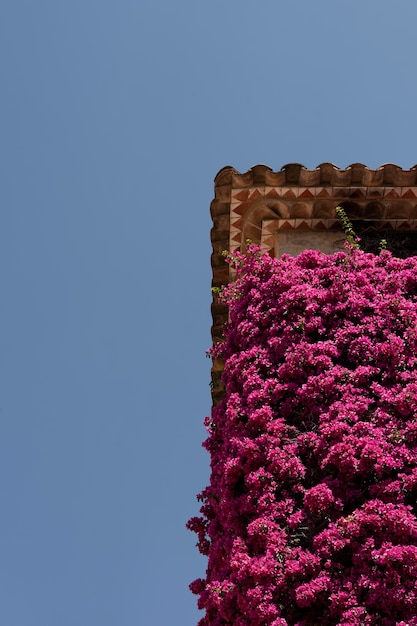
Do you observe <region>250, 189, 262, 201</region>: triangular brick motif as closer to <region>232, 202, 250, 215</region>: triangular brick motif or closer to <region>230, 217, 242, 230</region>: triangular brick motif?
<region>232, 202, 250, 215</region>: triangular brick motif

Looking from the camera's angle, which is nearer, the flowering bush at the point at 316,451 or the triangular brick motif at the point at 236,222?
the flowering bush at the point at 316,451

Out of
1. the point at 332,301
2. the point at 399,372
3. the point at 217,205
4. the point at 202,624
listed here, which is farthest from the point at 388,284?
the point at 202,624

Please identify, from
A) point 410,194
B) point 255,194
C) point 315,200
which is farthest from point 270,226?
point 410,194

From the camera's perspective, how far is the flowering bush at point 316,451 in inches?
229

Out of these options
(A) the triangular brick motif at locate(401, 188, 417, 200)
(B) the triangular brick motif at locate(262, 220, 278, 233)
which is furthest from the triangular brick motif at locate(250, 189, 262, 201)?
(A) the triangular brick motif at locate(401, 188, 417, 200)

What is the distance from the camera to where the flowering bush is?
19.1 ft

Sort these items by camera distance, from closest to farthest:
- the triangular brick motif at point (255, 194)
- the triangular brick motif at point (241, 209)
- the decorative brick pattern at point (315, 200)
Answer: the decorative brick pattern at point (315, 200) < the triangular brick motif at point (255, 194) < the triangular brick motif at point (241, 209)

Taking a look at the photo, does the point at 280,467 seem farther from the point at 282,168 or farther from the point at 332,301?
the point at 282,168

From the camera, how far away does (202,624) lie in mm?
6836

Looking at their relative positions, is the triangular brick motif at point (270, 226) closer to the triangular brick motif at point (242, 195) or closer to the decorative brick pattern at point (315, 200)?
the decorative brick pattern at point (315, 200)

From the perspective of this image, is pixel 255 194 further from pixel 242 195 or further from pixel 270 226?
pixel 270 226

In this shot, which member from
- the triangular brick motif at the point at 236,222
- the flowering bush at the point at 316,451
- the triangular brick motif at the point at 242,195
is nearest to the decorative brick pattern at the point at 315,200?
the triangular brick motif at the point at 242,195

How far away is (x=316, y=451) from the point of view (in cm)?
655

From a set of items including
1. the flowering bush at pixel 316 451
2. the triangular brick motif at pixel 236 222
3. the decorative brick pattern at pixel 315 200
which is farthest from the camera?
the triangular brick motif at pixel 236 222
